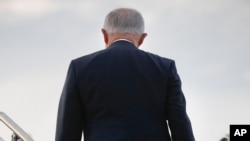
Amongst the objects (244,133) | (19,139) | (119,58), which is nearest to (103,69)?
(119,58)

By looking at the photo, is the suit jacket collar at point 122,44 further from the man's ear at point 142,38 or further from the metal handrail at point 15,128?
the metal handrail at point 15,128

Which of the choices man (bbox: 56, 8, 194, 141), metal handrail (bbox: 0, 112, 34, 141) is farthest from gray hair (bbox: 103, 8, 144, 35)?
metal handrail (bbox: 0, 112, 34, 141)

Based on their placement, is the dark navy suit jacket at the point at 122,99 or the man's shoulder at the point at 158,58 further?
the man's shoulder at the point at 158,58

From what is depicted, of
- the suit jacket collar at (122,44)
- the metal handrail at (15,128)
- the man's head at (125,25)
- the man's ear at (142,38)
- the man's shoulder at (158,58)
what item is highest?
the man's head at (125,25)

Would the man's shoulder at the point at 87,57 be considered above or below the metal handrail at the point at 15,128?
above

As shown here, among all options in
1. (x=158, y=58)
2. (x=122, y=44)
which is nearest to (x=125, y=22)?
(x=122, y=44)

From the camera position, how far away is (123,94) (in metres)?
2.77

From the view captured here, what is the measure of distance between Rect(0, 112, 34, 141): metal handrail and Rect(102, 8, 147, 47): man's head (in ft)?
6.87

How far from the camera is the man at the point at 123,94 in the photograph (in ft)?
9.05

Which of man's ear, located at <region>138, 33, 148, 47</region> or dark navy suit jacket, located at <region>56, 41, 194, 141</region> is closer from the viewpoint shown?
dark navy suit jacket, located at <region>56, 41, 194, 141</region>

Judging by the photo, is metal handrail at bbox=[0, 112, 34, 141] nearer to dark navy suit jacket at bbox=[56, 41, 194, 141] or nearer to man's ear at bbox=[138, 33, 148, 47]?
dark navy suit jacket at bbox=[56, 41, 194, 141]

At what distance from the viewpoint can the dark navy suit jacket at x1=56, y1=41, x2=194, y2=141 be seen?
276 centimetres

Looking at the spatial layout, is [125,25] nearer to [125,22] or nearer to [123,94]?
[125,22]

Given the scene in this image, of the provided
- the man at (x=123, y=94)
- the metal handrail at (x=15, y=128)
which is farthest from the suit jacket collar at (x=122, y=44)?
the metal handrail at (x=15, y=128)
